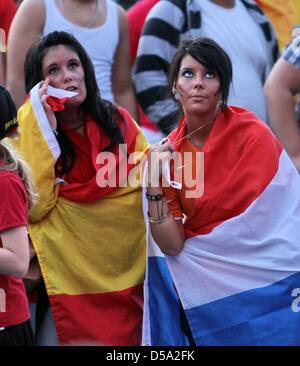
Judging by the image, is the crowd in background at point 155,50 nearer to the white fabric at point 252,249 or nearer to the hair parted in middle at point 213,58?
the hair parted in middle at point 213,58

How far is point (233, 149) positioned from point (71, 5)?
1379 millimetres

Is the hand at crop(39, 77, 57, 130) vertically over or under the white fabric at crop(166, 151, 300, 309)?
over

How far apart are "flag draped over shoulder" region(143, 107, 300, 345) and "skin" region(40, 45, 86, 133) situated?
58 cm

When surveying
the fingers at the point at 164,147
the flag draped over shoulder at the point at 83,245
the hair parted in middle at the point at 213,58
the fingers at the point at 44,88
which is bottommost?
the flag draped over shoulder at the point at 83,245

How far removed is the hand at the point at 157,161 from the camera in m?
4.33

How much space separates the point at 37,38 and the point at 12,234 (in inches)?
61.7

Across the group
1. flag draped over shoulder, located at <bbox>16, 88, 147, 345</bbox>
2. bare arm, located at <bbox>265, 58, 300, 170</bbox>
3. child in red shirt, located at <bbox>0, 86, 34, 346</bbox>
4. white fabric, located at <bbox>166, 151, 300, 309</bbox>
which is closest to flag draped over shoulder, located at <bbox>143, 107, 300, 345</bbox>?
white fabric, located at <bbox>166, 151, 300, 309</bbox>

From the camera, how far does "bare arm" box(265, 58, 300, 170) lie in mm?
5273

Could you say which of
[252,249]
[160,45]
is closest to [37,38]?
[160,45]

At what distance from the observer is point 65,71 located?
4586 millimetres

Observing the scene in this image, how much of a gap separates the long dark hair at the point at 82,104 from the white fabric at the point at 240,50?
955mm

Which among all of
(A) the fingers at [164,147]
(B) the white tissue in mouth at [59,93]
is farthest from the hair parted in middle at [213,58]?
(B) the white tissue in mouth at [59,93]

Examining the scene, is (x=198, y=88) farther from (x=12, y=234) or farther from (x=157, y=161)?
(x=12, y=234)

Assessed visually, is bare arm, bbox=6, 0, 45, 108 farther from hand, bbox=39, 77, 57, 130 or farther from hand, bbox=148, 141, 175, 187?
hand, bbox=148, 141, 175, 187
